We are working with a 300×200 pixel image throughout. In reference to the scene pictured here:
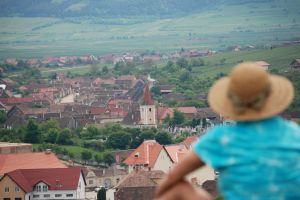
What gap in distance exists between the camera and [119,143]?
2419 inches

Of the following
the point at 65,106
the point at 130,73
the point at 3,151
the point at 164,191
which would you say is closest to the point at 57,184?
the point at 3,151

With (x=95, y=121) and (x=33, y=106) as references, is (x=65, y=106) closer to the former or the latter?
(x=33, y=106)

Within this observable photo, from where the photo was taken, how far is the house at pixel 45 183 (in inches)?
1571

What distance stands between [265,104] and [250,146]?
16 cm

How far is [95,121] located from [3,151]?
29969 mm

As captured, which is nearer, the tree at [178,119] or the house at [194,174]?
the house at [194,174]

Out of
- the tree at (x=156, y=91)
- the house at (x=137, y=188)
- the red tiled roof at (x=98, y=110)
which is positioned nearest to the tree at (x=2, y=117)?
the red tiled roof at (x=98, y=110)

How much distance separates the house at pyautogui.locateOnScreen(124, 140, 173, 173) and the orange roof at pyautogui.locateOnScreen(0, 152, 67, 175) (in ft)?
10.6

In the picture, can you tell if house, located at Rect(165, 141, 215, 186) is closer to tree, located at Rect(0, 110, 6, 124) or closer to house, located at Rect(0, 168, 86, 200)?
house, located at Rect(0, 168, 86, 200)

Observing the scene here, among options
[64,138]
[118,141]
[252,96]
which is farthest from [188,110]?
[252,96]

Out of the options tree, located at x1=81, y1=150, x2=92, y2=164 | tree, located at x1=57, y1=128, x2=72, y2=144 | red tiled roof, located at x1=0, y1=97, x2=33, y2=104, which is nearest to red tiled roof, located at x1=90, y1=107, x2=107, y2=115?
red tiled roof, located at x1=0, y1=97, x2=33, y2=104

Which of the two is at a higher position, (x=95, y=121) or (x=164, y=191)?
(x=164, y=191)

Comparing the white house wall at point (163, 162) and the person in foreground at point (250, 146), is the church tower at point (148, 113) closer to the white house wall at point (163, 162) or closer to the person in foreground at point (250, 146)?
the white house wall at point (163, 162)

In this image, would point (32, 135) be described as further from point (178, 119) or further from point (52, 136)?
point (178, 119)
